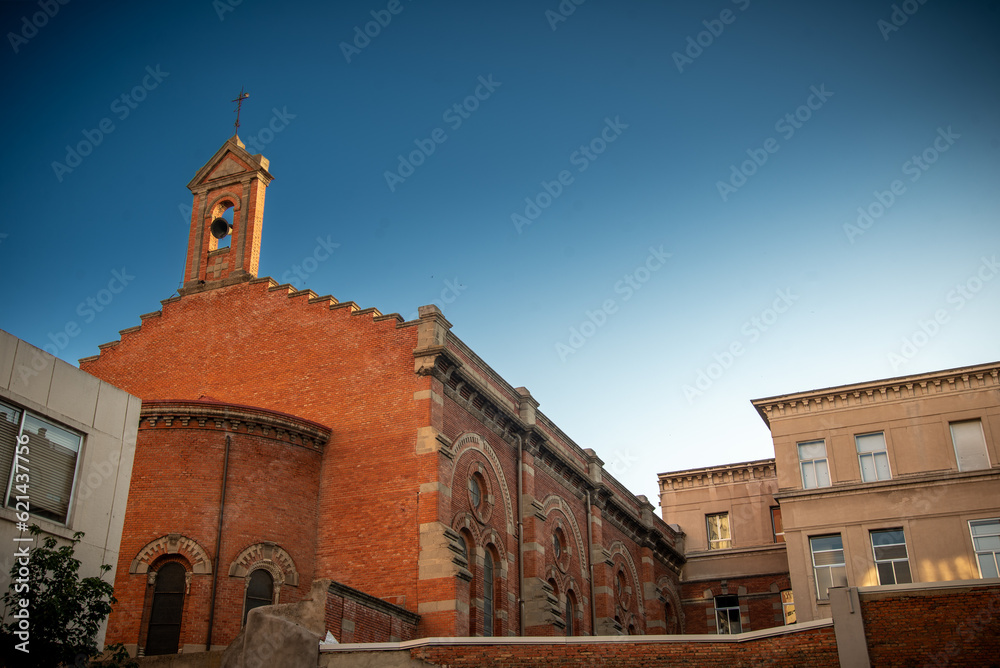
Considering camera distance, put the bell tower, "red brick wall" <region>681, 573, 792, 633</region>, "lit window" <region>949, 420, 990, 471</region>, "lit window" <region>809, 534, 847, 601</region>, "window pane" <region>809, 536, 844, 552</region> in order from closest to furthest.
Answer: the bell tower, "lit window" <region>949, 420, 990, 471</region>, "lit window" <region>809, 534, 847, 601</region>, "window pane" <region>809, 536, 844, 552</region>, "red brick wall" <region>681, 573, 792, 633</region>

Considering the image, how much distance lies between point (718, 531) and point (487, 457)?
23.0 m

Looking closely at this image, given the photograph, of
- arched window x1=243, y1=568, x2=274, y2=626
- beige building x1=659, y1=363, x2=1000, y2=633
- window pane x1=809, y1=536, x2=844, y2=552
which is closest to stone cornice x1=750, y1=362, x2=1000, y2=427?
beige building x1=659, y1=363, x2=1000, y2=633

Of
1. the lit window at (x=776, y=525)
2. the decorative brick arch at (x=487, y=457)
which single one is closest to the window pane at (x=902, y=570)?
the decorative brick arch at (x=487, y=457)

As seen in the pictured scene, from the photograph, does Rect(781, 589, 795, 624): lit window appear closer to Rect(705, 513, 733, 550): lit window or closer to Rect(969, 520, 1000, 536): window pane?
Rect(705, 513, 733, 550): lit window

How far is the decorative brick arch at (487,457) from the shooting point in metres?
30.2

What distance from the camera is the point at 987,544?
34.6m

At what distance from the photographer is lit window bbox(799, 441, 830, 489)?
37.8m

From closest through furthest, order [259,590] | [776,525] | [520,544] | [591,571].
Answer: [259,590]
[520,544]
[591,571]
[776,525]

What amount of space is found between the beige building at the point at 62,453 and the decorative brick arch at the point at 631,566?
85.4ft

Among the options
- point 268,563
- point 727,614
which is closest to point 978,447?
point 727,614

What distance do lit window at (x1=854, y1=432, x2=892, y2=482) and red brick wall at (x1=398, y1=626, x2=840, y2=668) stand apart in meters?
→ 17.5

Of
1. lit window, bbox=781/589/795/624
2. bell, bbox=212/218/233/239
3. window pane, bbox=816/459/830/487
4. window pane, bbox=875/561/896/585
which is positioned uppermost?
bell, bbox=212/218/233/239

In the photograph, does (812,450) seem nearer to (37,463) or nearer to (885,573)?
(885,573)

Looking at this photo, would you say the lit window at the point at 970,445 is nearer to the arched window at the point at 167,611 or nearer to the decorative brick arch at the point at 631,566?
the decorative brick arch at the point at 631,566
